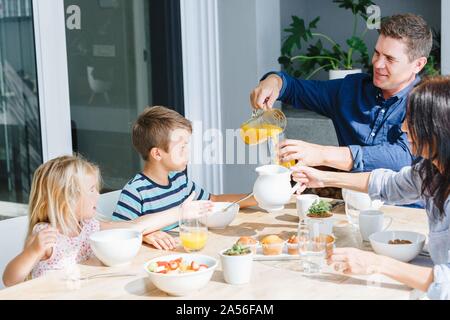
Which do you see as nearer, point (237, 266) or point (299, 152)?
point (237, 266)

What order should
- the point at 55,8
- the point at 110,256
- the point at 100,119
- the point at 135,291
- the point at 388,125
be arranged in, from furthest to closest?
the point at 100,119
the point at 55,8
the point at 388,125
the point at 110,256
the point at 135,291

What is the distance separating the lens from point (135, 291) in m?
1.56

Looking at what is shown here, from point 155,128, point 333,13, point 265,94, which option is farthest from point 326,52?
point 155,128

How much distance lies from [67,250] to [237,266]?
21.4 inches

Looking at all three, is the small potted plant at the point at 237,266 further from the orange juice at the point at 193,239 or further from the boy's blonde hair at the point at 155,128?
the boy's blonde hair at the point at 155,128

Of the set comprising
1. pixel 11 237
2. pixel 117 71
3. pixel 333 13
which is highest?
pixel 333 13

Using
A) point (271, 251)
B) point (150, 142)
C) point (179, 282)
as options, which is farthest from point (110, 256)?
point (150, 142)

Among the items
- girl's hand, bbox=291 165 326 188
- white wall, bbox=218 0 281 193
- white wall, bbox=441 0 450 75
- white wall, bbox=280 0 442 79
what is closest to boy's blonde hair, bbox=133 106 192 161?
girl's hand, bbox=291 165 326 188

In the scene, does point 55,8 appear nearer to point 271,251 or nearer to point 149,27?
point 149,27

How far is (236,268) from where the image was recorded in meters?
1.56

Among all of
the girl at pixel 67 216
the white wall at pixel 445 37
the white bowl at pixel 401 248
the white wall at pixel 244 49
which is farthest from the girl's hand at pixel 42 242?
the white wall at pixel 445 37

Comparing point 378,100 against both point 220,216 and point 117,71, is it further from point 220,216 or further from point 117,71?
point 117,71

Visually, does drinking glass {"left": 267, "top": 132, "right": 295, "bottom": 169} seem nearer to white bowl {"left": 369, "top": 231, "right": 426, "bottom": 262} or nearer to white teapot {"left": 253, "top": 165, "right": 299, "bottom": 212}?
white teapot {"left": 253, "top": 165, "right": 299, "bottom": 212}
